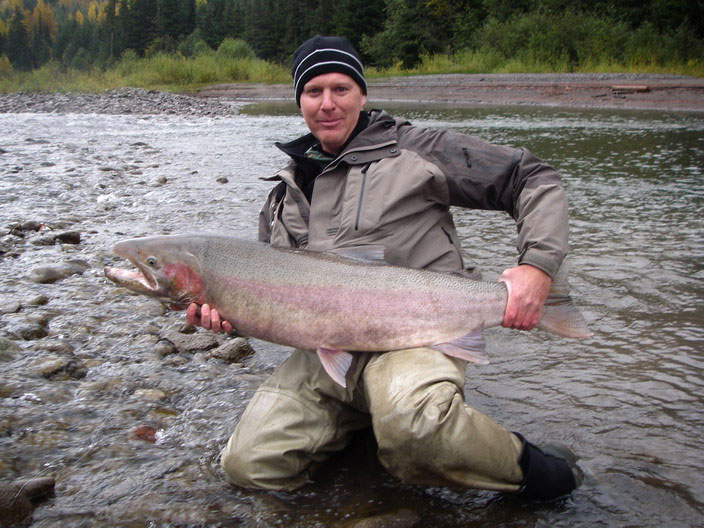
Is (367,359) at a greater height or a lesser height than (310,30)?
lesser

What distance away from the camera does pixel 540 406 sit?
295 centimetres

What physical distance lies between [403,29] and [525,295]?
139 ft

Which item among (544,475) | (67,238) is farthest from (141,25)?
(544,475)

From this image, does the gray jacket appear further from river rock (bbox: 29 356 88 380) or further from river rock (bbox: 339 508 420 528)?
river rock (bbox: 29 356 88 380)

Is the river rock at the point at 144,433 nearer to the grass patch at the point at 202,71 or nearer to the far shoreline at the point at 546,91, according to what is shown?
the far shoreline at the point at 546,91

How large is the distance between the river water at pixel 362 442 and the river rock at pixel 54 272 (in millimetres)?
85

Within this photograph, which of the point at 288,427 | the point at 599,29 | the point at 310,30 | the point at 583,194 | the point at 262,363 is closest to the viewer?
the point at 288,427

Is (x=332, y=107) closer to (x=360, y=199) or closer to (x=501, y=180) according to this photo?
(x=360, y=199)

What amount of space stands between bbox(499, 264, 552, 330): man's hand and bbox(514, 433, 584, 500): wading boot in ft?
1.43

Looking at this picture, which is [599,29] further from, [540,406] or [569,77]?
[540,406]

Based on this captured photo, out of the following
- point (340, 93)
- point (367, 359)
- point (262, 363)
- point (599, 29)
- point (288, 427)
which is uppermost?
point (599, 29)

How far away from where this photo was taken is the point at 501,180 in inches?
109

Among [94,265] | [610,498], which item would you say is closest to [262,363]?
[610,498]

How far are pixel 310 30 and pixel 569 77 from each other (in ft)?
142
